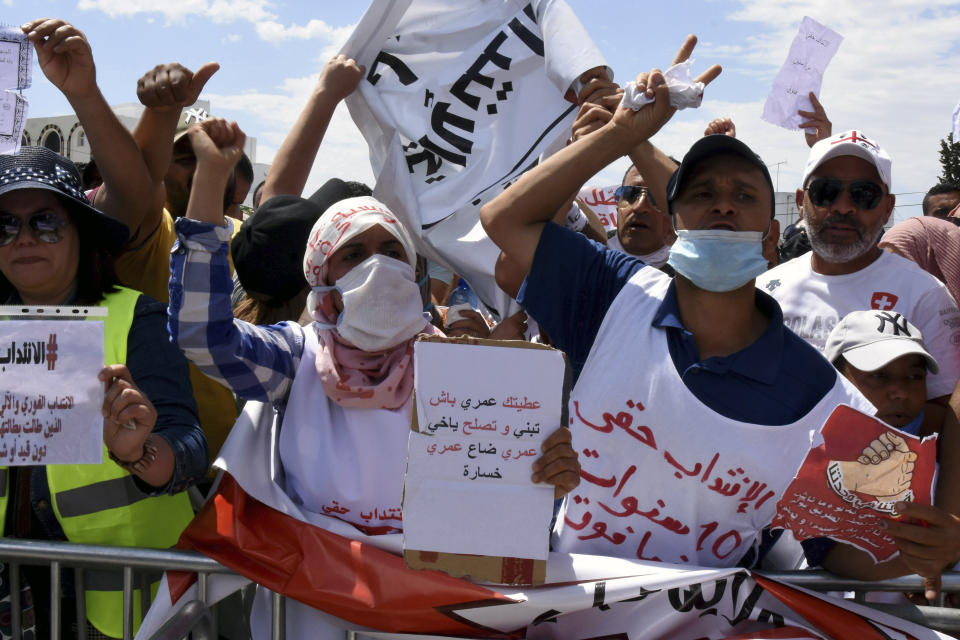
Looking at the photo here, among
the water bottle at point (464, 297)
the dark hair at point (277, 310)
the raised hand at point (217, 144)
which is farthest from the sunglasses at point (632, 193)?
the raised hand at point (217, 144)

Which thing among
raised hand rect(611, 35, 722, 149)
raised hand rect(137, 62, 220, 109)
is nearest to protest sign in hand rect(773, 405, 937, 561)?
raised hand rect(611, 35, 722, 149)

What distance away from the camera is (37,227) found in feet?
8.94

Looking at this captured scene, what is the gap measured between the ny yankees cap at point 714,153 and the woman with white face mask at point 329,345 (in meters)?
0.88

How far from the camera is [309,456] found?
2.59 metres

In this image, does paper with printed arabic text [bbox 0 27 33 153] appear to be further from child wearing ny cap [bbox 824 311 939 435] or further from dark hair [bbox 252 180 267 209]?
child wearing ny cap [bbox 824 311 939 435]

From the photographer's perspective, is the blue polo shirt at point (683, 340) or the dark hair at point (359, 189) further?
the dark hair at point (359, 189)

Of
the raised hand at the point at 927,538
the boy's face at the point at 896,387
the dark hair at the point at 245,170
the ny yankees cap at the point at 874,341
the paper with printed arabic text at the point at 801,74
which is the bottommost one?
the raised hand at the point at 927,538

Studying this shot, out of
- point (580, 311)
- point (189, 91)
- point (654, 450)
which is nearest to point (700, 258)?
point (580, 311)

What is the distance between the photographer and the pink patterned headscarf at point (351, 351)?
8.52 ft

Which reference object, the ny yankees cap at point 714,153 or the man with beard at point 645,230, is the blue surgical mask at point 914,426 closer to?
the ny yankees cap at point 714,153

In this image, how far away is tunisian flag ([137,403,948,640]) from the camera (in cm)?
227

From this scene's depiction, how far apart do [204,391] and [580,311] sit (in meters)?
1.46

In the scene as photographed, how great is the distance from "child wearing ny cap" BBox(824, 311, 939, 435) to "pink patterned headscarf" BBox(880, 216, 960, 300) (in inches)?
61.2

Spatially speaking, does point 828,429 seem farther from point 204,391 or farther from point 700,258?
point 204,391
